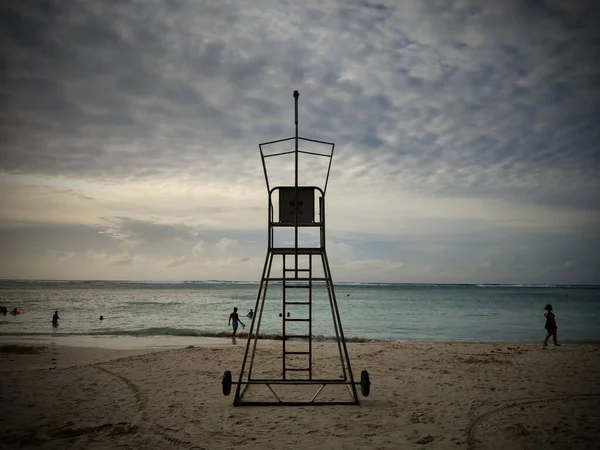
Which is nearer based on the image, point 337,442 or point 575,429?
point 337,442

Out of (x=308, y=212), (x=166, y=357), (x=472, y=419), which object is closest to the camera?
(x=472, y=419)

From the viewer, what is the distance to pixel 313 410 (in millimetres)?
7488

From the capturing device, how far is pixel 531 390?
29.5 ft

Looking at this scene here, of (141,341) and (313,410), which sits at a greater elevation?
(313,410)

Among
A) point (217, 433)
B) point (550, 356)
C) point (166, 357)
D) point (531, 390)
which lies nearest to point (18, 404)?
point (217, 433)

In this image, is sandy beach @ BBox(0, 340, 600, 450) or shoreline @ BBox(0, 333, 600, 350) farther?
shoreline @ BBox(0, 333, 600, 350)

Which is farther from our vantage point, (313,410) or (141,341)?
(141,341)

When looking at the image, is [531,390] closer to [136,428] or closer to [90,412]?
[136,428]

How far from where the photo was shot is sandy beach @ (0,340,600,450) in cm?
607

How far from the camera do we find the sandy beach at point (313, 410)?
19.9 feet

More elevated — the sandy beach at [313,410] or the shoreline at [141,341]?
the sandy beach at [313,410]

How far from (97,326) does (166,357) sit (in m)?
17.5

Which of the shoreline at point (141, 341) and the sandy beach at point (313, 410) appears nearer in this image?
the sandy beach at point (313, 410)

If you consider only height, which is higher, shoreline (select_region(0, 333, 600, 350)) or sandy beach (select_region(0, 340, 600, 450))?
sandy beach (select_region(0, 340, 600, 450))
